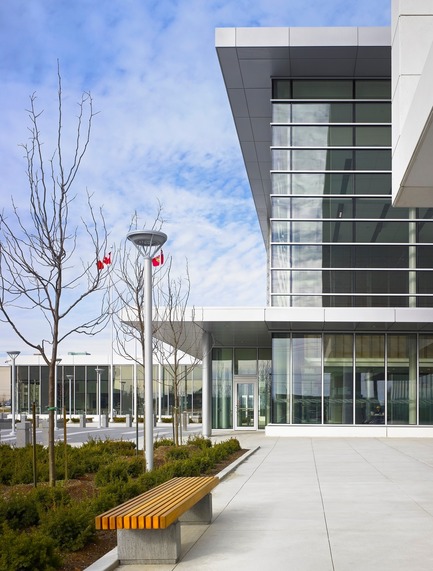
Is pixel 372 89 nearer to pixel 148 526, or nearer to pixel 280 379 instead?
pixel 280 379

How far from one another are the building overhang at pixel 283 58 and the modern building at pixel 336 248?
50 mm

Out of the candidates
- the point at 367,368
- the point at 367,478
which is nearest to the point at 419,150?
the point at 367,478

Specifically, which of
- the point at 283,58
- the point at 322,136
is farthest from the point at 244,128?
the point at 283,58

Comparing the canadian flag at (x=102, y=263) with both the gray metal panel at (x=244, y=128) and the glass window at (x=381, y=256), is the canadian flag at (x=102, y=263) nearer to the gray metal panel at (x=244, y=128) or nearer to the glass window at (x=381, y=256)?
the glass window at (x=381, y=256)

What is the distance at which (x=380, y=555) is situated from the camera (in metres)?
8.66

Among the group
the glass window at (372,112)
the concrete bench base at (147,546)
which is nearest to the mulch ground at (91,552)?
the concrete bench base at (147,546)

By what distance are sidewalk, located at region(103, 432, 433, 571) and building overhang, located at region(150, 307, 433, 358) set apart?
10.1m

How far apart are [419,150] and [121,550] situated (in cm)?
668

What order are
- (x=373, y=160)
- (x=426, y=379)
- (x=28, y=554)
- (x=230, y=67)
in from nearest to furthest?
1. (x=28, y=554)
2. (x=230, y=67)
3. (x=373, y=160)
4. (x=426, y=379)

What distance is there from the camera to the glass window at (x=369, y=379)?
31953mm

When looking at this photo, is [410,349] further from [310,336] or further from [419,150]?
[419,150]

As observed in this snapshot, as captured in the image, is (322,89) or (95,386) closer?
(322,89)

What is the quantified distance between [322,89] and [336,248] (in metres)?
6.54

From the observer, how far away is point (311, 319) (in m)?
29.7
